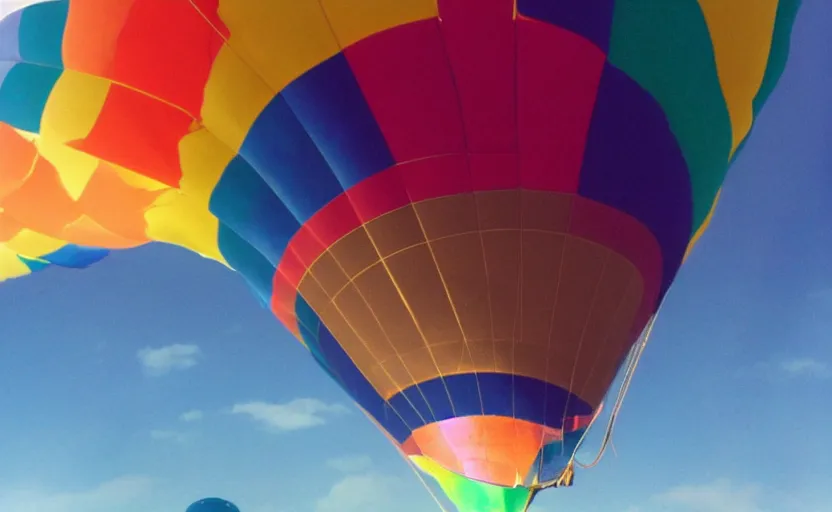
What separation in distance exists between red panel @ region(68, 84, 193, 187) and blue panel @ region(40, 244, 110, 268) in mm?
1628

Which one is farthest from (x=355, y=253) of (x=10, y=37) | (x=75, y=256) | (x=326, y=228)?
(x=75, y=256)

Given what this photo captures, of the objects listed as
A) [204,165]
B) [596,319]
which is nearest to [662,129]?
[596,319]

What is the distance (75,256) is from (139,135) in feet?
7.30

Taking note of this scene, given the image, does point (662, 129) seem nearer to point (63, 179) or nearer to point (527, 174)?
point (527, 174)

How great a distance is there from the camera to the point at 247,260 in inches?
191

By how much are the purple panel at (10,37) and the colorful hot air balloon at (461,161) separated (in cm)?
17

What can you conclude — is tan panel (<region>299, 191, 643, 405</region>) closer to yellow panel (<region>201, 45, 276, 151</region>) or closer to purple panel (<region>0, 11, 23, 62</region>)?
yellow panel (<region>201, 45, 276, 151</region>)

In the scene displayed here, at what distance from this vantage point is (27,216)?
5551 mm

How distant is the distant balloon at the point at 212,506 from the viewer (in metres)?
5.84

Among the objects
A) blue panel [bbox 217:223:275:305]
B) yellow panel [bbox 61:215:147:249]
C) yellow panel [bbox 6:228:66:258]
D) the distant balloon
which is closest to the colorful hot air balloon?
blue panel [bbox 217:223:275:305]

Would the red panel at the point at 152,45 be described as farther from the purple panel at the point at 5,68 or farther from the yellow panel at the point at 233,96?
the purple panel at the point at 5,68

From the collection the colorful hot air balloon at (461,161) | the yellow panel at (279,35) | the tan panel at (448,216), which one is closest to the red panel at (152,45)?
the colorful hot air balloon at (461,161)

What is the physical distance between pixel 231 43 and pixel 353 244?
1.26 metres

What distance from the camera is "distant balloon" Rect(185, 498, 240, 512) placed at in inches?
230
